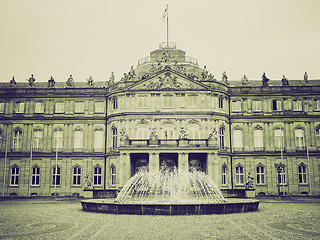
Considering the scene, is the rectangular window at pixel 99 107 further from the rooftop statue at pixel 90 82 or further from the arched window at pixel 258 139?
the arched window at pixel 258 139

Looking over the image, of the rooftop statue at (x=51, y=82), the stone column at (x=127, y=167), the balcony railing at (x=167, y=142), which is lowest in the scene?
the stone column at (x=127, y=167)

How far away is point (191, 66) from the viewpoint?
198 feet

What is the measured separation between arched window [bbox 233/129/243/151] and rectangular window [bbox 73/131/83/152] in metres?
23.7

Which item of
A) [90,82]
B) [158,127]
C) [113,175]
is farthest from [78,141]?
[158,127]

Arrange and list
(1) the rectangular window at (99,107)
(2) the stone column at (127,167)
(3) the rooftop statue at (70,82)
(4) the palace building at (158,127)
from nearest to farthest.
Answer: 1. (2) the stone column at (127,167)
2. (4) the palace building at (158,127)
3. (1) the rectangular window at (99,107)
4. (3) the rooftop statue at (70,82)

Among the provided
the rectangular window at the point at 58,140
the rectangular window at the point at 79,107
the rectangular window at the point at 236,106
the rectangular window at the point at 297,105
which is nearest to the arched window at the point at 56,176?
the rectangular window at the point at 58,140

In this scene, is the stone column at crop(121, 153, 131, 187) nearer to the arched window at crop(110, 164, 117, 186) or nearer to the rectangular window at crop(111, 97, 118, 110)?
the arched window at crop(110, 164, 117, 186)

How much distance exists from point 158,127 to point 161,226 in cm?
3176

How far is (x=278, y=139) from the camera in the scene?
57.8 metres

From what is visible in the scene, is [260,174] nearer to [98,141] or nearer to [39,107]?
[98,141]

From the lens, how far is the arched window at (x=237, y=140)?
189ft

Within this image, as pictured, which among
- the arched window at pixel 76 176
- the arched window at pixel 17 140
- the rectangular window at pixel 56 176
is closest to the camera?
the rectangular window at pixel 56 176

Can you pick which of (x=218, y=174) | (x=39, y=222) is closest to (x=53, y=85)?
(x=218, y=174)

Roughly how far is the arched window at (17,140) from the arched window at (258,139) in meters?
36.4
